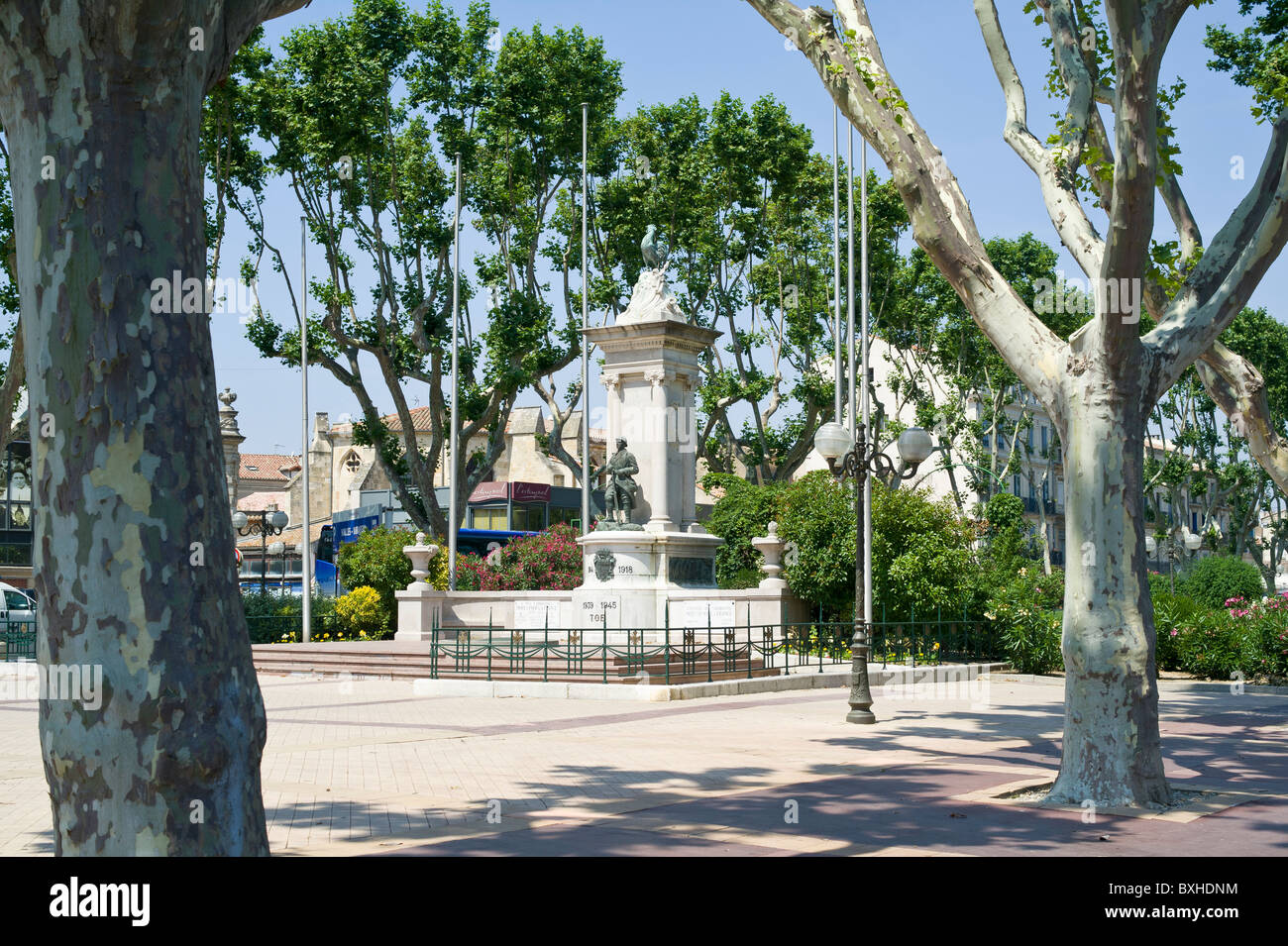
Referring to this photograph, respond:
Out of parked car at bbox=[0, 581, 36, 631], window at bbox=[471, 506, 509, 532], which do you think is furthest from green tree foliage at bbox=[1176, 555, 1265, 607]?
parked car at bbox=[0, 581, 36, 631]

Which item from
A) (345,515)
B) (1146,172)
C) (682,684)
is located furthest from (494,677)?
(345,515)

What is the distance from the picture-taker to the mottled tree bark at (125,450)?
15.2 feet

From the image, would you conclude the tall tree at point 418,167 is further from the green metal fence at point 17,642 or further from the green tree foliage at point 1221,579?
the green tree foliage at point 1221,579

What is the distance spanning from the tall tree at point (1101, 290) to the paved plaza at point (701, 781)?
2.92 feet

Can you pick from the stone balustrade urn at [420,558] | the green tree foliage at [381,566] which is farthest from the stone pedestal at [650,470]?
the green tree foliage at [381,566]

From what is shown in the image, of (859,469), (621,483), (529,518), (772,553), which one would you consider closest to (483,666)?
(621,483)

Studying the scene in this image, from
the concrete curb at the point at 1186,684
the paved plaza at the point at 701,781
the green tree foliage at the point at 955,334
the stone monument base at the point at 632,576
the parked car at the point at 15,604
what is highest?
the green tree foliage at the point at 955,334

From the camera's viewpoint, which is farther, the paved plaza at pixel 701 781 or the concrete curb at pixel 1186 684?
the concrete curb at pixel 1186 684

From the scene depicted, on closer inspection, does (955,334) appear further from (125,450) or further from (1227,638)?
(125,450)

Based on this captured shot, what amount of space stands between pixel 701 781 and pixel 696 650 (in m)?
10.8

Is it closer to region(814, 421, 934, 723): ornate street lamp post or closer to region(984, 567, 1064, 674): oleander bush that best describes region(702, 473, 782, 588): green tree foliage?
region(984, 567, 1064, 674): oleander bush

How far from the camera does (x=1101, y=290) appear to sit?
9625mm
